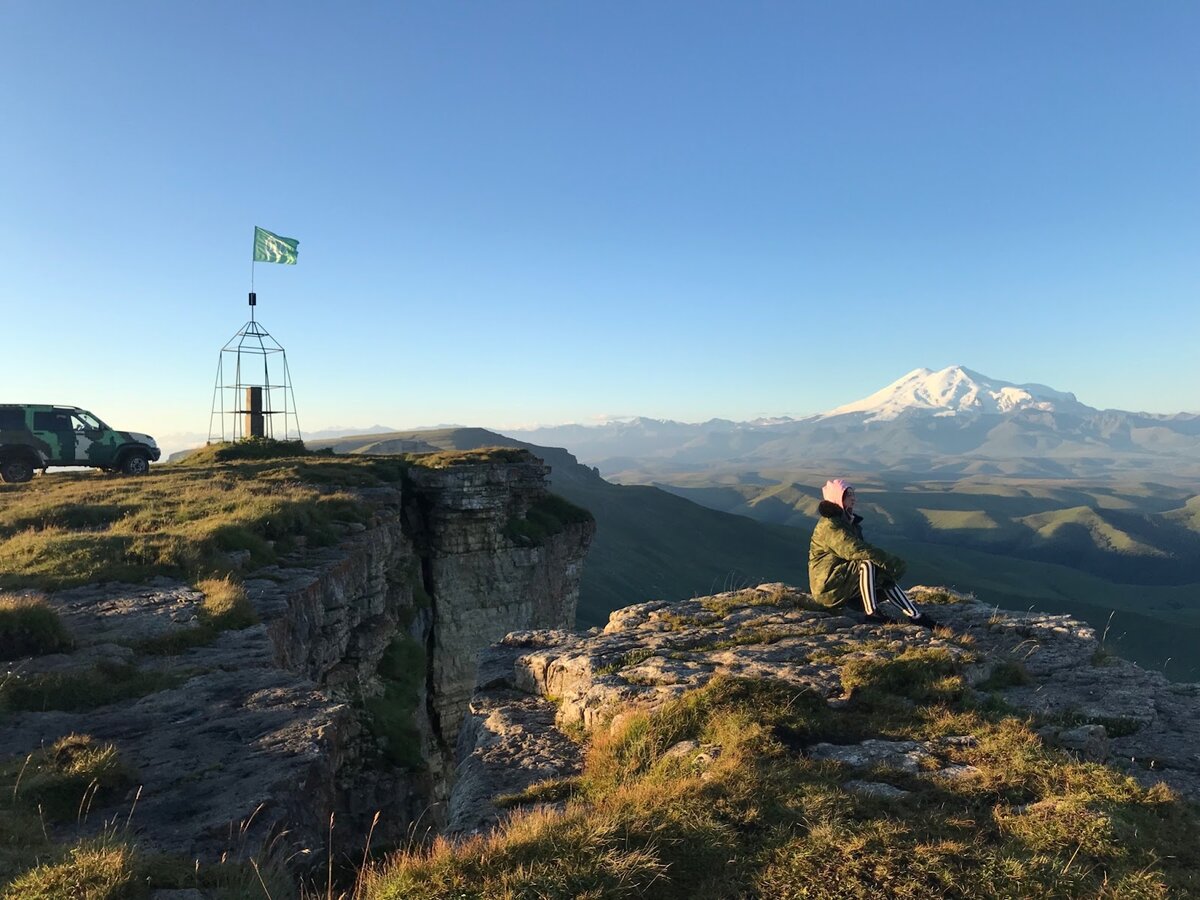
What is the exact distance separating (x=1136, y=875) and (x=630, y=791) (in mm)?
3687

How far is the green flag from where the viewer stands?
140 feet

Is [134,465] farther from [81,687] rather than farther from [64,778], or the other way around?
[64,778]

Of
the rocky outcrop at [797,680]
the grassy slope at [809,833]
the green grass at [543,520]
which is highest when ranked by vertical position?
the grassy slope at [809,833]

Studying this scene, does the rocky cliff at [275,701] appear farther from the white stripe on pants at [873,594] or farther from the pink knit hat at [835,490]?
the pink knit hat at [835,490]

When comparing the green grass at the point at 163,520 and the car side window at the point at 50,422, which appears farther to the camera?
the car side window at the point at 50,422

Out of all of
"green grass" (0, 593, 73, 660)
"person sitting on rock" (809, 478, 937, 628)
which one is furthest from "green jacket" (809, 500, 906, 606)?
"green grass" (0, 593, 73, 660)

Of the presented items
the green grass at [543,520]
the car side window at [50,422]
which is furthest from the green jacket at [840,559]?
the car side window at [50,422]

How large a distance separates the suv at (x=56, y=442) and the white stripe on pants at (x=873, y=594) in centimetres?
3149

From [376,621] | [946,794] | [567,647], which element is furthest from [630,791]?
[376,621]

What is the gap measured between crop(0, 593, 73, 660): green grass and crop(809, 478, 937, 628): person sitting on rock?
12296 mm

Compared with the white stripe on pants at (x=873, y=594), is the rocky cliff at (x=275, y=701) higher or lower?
lower

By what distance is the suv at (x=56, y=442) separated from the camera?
2770 centimetres

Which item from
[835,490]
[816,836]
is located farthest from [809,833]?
[835,490]

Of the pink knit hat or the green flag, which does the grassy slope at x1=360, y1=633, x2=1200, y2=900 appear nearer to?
the pink knit hat
